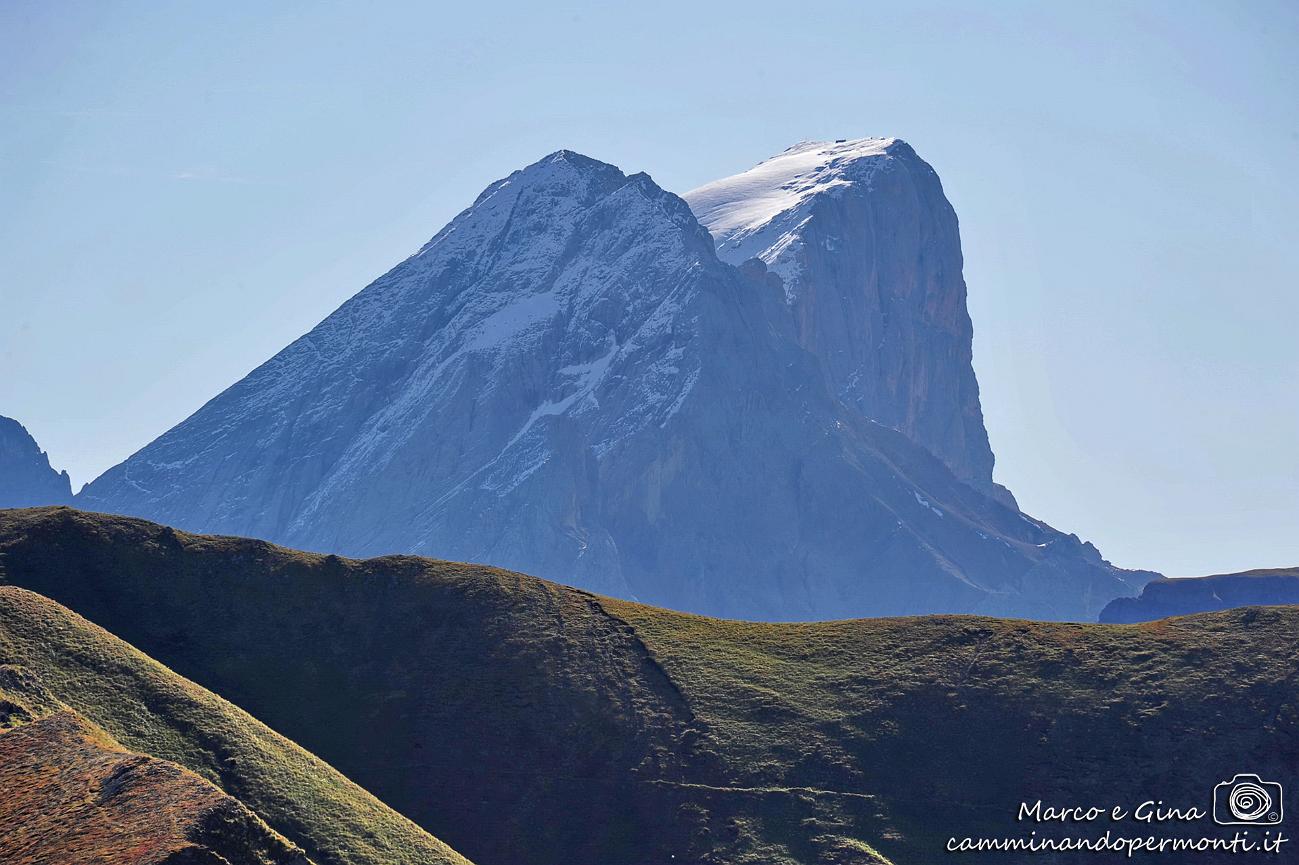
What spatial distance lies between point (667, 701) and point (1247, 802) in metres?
43.1

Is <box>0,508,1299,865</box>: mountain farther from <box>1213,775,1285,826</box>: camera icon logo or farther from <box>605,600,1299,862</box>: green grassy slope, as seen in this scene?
<box>1213,775,1285,826</box>: camera icon logo

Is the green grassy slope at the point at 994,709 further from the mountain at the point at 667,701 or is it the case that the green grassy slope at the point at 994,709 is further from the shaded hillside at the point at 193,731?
the shaded hillside at the point at 193,731

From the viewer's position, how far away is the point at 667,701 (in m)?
135

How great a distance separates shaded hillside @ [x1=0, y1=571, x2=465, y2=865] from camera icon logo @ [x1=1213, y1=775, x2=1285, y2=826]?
53951 mm

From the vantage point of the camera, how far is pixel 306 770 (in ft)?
362

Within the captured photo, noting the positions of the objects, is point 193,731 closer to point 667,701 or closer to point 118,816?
point 118,816

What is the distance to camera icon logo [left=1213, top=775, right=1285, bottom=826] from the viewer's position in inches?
4697

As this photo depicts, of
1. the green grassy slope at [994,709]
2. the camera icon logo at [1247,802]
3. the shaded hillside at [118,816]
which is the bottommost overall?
the shaded hillside at [118,816]

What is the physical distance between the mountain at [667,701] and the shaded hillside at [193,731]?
82.6 inches

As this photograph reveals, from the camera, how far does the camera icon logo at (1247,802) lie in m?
119

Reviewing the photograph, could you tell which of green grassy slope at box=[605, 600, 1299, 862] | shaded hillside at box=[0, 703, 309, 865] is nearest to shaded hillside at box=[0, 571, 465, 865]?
shaded hillside at box=[0, 703, 309, 865]

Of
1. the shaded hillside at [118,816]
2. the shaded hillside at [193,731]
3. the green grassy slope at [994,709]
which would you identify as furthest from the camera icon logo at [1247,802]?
the shaded hillside at [118,816]

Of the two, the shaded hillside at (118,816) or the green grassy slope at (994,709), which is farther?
the green grassy slope at (994,709)

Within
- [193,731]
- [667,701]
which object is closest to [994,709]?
[667,701]
